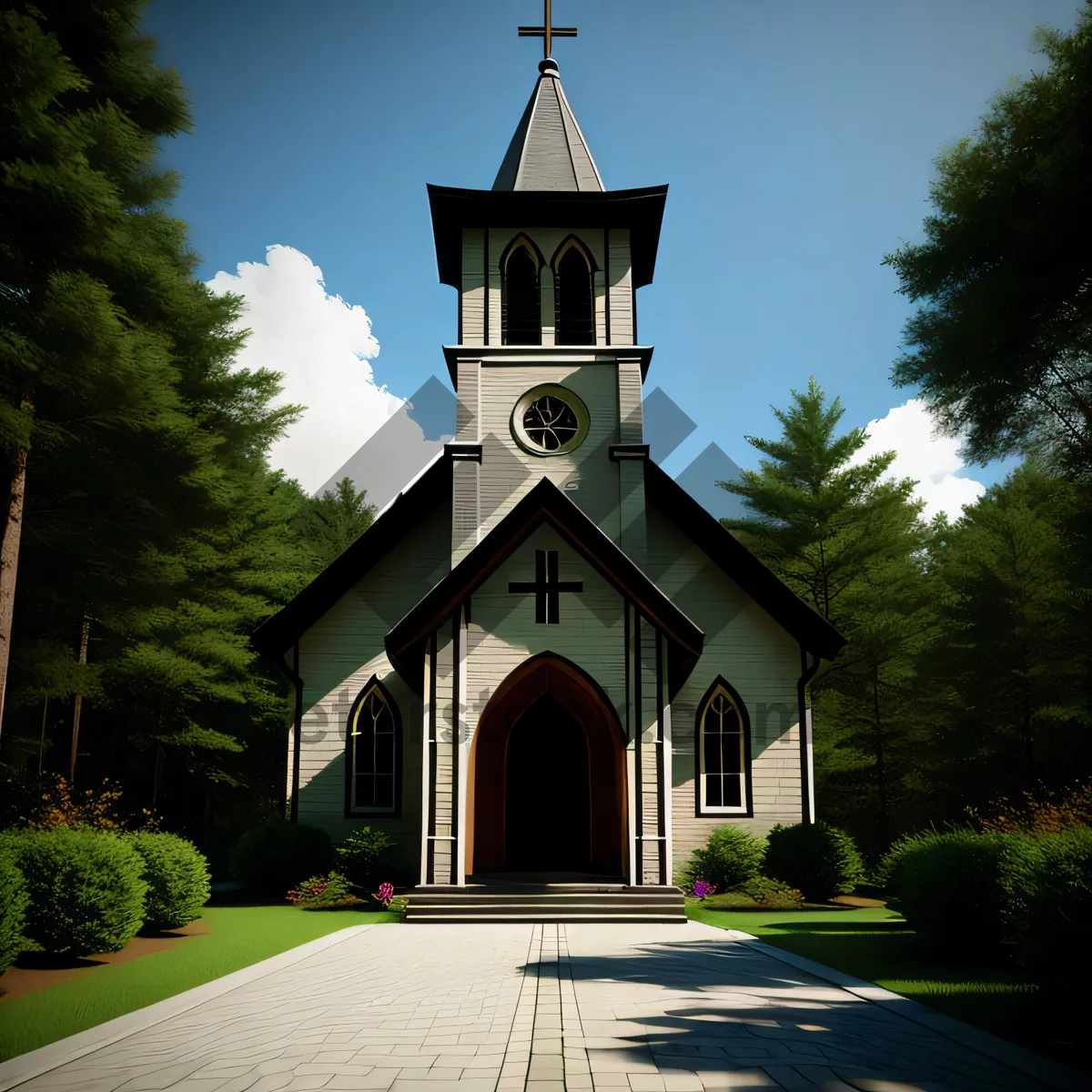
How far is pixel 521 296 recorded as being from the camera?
19.3 metres

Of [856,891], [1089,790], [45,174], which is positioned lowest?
[856,891]

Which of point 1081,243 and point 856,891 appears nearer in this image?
point 1081,243

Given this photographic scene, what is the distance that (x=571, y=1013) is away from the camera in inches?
259

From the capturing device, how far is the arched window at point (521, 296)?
1906cm

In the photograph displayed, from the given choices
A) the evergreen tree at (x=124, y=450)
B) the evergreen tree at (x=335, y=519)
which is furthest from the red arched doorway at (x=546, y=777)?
the evergreen tree at (x=335, y=519)

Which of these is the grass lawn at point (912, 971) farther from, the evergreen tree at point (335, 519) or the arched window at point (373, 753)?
the evergreen tree at point (335, 519)

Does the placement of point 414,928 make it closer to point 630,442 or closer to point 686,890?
point 686,890

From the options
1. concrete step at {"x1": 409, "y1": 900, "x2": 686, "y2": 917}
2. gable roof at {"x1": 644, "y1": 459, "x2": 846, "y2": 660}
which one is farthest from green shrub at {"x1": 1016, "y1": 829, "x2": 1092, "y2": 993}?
gable roof at {"x1": 644, "y1": 459, "x2": 846, "y2": 660}

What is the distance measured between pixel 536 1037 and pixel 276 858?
11141 millimetres

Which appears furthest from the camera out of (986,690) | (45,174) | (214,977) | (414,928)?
(986,690)

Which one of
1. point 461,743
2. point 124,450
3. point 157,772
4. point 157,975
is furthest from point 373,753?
point 157,772

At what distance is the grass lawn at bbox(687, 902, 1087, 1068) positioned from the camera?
6105 millimetres

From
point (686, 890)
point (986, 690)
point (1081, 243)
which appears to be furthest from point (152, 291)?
point (986, 690)

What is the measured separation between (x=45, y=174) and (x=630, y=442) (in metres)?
11.5
